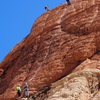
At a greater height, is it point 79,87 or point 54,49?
A: point 54,49

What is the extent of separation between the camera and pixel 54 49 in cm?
4428

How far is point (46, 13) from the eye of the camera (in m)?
55.1

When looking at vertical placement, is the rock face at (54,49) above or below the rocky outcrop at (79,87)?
above

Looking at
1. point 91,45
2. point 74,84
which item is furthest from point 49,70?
point 74,84

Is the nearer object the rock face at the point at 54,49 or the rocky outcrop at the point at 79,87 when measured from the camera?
the rocky outcrop at the point at 79,87

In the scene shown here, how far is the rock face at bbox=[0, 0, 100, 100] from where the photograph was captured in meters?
40.6

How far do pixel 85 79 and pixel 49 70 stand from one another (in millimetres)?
12317

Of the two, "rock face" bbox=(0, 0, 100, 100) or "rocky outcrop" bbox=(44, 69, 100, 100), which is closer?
"rocky outcrop" bbox=(44, 69, 100, 100)

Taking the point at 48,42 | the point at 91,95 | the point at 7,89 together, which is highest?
the point at 48,42

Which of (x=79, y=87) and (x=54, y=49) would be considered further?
(x=54, y=49)

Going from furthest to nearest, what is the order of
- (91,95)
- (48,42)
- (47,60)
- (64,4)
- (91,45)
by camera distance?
(64,4) → (48,42) → (47,60) → (91,45) → (91,95)

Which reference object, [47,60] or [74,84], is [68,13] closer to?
[47,60]

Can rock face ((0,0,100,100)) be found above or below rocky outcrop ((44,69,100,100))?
above

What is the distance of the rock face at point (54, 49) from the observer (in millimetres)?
40594
